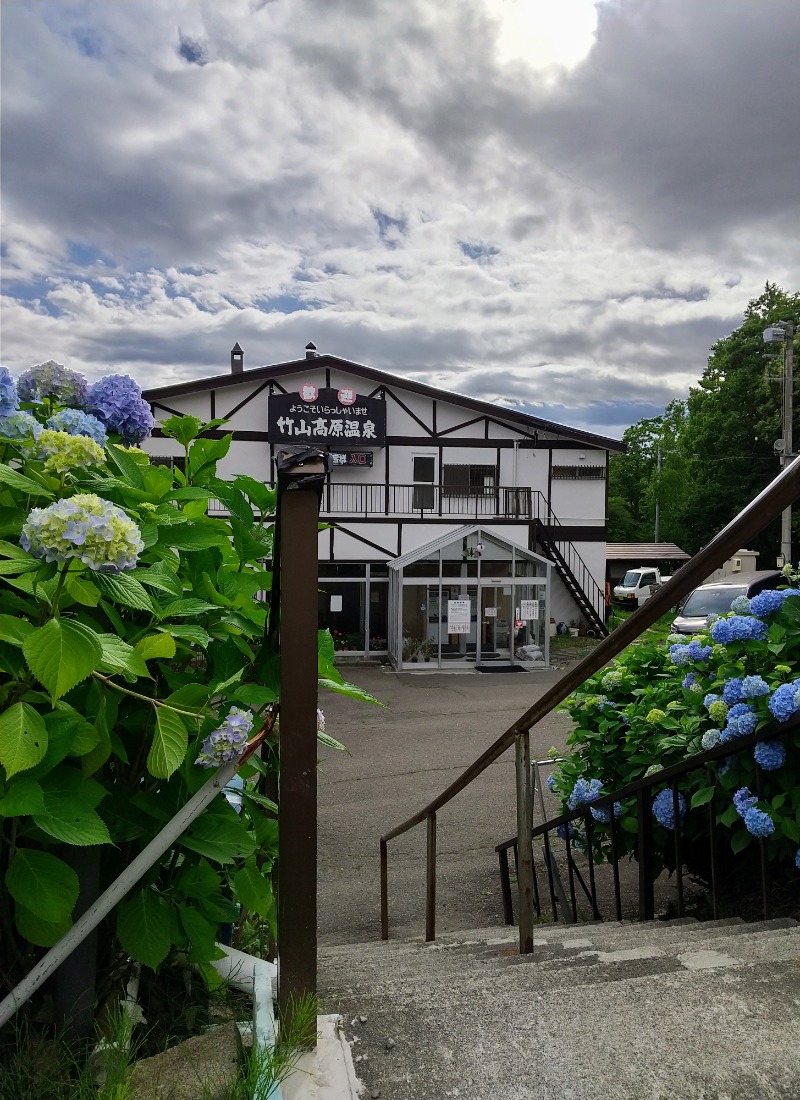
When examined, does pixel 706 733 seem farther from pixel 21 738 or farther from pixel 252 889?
pixel 21 738

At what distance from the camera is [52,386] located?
169 centimetres

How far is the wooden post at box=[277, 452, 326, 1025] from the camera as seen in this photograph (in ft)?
4.32

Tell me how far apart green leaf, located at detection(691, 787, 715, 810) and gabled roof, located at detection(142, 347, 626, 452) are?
16814 mm

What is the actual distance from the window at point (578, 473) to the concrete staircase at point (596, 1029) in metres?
19.3

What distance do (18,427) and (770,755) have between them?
95.7 inches

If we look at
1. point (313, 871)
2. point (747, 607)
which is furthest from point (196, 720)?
point (747, 607)

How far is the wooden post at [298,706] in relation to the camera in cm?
132

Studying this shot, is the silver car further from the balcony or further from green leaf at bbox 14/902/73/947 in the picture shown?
green leaf at bbox 14/902/73/947

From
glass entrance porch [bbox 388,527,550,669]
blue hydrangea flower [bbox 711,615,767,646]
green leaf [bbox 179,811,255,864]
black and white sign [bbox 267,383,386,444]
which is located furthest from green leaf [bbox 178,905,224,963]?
black and white sign [bbox 267,383,386,444]

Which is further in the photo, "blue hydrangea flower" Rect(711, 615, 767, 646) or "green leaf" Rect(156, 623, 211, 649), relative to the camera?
"blue hydrangea flower" Rect(711, 615, 767, 646)

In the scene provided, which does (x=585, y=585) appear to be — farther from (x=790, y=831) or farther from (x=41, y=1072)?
(x=41, y=1072)

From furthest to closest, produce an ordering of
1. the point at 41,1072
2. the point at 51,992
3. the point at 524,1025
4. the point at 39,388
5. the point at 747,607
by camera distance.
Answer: the point at 747,607, the point at 39,388, the point at 524,1025, the point at 51,992, the point at 41,1072

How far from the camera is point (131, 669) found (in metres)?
1.12

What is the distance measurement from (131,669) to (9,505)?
0.44 metres
